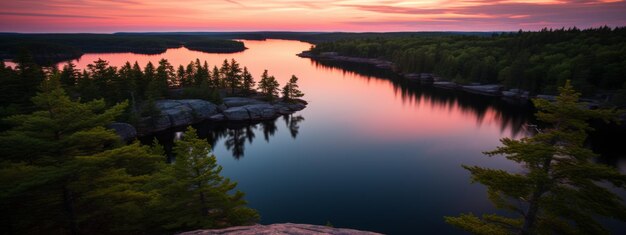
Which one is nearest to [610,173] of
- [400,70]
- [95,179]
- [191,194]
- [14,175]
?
[191,194]

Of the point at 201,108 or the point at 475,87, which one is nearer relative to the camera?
the point at 201,108

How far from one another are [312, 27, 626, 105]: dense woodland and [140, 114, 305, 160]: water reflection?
70867 mm

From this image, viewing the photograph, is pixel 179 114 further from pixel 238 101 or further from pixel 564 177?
pixel 564 177

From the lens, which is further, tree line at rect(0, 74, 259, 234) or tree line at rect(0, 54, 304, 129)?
tree line at rect(0, 54, 304, 129)

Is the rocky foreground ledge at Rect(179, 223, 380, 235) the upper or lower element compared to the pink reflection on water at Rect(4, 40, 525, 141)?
upper

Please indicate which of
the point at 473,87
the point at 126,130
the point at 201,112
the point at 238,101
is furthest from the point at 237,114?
the point at 473,87

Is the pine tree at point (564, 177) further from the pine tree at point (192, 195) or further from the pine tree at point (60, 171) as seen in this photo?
the pine tree at point (60, 171)

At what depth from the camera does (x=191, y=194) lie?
17781mm

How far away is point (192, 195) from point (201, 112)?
164 feet

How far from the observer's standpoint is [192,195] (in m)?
17.8

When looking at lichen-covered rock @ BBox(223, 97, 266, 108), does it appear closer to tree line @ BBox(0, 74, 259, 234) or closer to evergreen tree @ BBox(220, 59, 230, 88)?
evergreen tree @ BBox(220, 59, 230, 88)

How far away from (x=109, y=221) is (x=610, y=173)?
78.6ft

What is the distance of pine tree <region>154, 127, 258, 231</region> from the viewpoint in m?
17.3

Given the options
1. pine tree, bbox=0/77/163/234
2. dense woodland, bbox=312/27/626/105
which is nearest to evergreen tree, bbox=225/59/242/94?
pine tree, bbox=0/77/163/234
